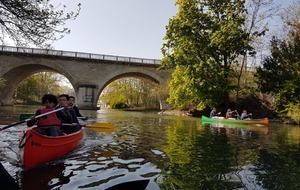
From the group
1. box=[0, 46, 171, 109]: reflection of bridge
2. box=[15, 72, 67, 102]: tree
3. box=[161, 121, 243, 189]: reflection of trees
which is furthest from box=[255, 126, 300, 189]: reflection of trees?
box=[15, 72, 67, 102]: tree

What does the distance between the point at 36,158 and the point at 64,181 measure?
120 cm

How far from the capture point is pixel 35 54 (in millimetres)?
35531

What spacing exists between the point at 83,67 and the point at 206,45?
1795 centimetres

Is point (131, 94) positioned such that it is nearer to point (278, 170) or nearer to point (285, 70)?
point (285, 70)

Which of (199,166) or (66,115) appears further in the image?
(66,115)

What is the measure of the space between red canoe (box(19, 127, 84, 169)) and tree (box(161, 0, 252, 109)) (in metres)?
19.2

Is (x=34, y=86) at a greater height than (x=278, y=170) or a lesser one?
greater

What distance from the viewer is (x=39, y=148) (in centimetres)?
604

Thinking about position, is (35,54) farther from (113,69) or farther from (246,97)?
(246,97)

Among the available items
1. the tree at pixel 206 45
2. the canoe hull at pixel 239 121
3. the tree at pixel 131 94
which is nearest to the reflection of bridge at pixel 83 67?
the tree at pixel 131 94

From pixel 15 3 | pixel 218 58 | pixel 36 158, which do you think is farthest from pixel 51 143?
pixel 218 58

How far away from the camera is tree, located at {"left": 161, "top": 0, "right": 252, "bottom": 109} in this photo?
2503cm

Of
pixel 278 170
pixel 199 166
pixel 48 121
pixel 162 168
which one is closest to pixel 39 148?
pixel 48 121

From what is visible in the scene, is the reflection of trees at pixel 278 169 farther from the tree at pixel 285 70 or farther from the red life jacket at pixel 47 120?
the tree at pixel 285 70
